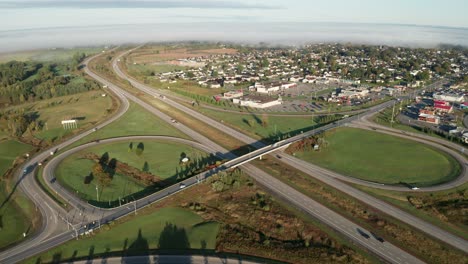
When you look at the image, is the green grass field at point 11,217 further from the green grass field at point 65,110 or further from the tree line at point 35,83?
the tree line at point 35,83

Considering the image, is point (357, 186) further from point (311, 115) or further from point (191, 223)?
point (311, 115)

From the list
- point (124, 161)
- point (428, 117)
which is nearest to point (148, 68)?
point (124, 161)

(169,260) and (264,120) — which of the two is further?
(264,120)

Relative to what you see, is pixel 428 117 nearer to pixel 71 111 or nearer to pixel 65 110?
pixel 71 111

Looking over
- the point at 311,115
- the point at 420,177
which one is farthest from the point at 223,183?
the point at 311,115

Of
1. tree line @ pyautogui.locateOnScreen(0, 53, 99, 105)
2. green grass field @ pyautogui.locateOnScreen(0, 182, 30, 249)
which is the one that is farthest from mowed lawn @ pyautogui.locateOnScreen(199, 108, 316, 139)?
tree line @ pyautogui.locateOnScreen(0, 53, 99, 105)

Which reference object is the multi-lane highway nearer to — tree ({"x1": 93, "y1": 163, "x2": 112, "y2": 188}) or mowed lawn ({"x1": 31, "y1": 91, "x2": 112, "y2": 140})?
tree ({"x1": 93, "y1": 163, "x2": 112, "y2": 188})

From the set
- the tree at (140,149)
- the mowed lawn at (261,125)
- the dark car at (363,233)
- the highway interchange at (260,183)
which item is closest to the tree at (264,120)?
the mowed lawn at (261,125)
